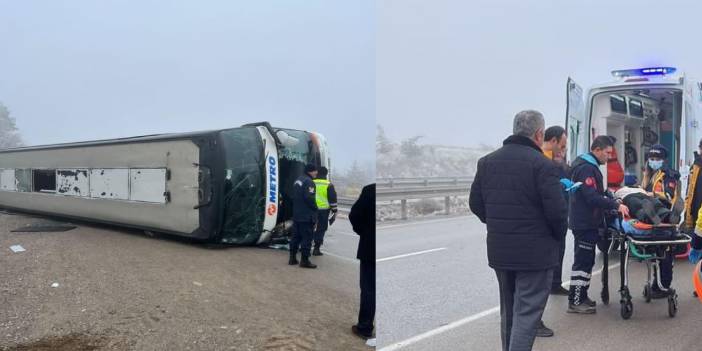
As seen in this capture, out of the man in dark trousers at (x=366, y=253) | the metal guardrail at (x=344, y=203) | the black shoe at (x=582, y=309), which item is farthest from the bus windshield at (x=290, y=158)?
the black shoe at (x=582, y=309)

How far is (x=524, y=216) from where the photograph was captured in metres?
2.23

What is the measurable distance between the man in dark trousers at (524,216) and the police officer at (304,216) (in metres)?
0.81

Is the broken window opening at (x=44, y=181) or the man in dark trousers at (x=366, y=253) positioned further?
the broken window opening at (x=44, y=181)

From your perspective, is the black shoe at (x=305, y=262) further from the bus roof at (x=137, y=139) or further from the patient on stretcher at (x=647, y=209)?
the patient on stretcher at (x=647, y=209)

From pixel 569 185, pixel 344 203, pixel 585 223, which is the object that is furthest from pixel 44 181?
pixel 585 223

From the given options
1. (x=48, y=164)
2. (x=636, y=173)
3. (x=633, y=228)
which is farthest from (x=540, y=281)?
(x=636, y=173)

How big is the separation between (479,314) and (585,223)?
91 cm

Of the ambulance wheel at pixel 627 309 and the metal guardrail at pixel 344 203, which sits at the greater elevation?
the metal guardrail at pixel 344 203

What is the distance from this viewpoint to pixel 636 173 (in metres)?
6.67

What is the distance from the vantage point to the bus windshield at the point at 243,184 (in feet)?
10.8

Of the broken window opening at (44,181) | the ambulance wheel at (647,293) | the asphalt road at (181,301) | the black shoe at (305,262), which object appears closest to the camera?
the asphalt road at (181,301)

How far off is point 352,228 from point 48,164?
3.44m

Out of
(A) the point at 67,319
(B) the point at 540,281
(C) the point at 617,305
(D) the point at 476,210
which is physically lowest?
(C) the point at 617,305

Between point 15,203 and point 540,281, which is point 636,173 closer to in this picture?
point 540,281
